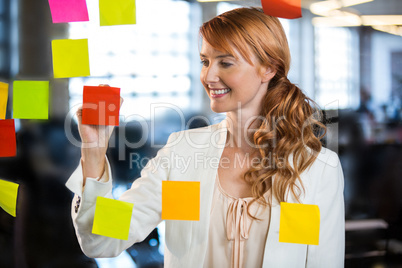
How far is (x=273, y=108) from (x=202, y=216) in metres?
0.44

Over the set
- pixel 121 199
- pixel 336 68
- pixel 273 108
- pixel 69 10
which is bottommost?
pixel 121 199

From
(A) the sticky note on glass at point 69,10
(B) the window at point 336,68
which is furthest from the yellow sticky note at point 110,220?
(B) the window at point 336,68

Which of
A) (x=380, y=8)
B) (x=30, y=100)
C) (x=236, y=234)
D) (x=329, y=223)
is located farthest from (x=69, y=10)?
(x=380, y=8)

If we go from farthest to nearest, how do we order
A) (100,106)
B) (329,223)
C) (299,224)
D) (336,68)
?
(336,68) < (329,223) < (299,224) < (100,106)

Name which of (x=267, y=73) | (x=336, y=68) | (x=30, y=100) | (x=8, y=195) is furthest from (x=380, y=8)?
(x=8, y=195)

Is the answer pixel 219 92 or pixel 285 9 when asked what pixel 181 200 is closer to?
Result: pixel 219 92

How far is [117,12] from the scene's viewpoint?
1160mm

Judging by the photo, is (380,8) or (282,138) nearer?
(282,138)

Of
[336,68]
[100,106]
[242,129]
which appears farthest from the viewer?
[336,68]

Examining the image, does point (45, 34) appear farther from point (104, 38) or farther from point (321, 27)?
point (321, 27)

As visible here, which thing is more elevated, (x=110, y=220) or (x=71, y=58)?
(x=71, y=58)

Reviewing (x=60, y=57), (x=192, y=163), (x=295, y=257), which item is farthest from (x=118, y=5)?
(x=295, y=257)

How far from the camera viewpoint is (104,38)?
2.20m

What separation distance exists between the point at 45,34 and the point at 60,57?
52.5 inches
